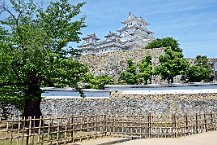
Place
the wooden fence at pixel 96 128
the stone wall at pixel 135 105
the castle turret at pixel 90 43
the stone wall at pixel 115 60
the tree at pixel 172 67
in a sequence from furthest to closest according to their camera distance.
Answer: the castle turret at pixel 90 43 → the stone wall at pixel 115 60 → the tree at pixel 172 67 → the stone wall at pixel 135 105 → the wooden fence at pixel 96 128

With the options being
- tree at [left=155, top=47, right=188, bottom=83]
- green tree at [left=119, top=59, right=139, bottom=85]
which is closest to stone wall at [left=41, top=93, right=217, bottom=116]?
green tree at [left=119, top=59, right=139, bottom=85]

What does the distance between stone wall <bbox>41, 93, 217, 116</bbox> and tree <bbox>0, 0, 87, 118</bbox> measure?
5.70m

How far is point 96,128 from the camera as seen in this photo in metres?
11.9

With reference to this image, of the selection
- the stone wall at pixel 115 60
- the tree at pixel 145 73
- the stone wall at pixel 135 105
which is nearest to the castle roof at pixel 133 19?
the stone wall at pixel 115 60

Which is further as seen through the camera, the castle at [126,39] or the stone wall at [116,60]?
the castle at [126,39]

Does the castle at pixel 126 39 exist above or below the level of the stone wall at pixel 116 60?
A: above

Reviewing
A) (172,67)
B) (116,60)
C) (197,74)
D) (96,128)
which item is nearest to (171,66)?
(172,67)

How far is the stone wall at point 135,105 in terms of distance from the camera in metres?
17.2

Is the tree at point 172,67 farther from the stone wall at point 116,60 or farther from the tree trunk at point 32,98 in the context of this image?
the tree trunk at point 32,98

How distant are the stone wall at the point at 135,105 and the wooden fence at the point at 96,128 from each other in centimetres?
264

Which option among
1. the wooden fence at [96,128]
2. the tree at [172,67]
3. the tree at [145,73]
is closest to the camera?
the wooden fence at [96,128]

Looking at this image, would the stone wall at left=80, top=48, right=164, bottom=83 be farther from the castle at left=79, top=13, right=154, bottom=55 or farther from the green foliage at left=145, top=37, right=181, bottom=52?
the castle at left=79, top=13, right=154, bottom=55

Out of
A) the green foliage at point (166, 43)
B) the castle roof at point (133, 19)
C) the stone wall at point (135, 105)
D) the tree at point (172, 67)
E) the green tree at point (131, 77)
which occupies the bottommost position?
the stone wall at point (135, 105)

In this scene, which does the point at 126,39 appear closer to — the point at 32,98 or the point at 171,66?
the point at 171,66
